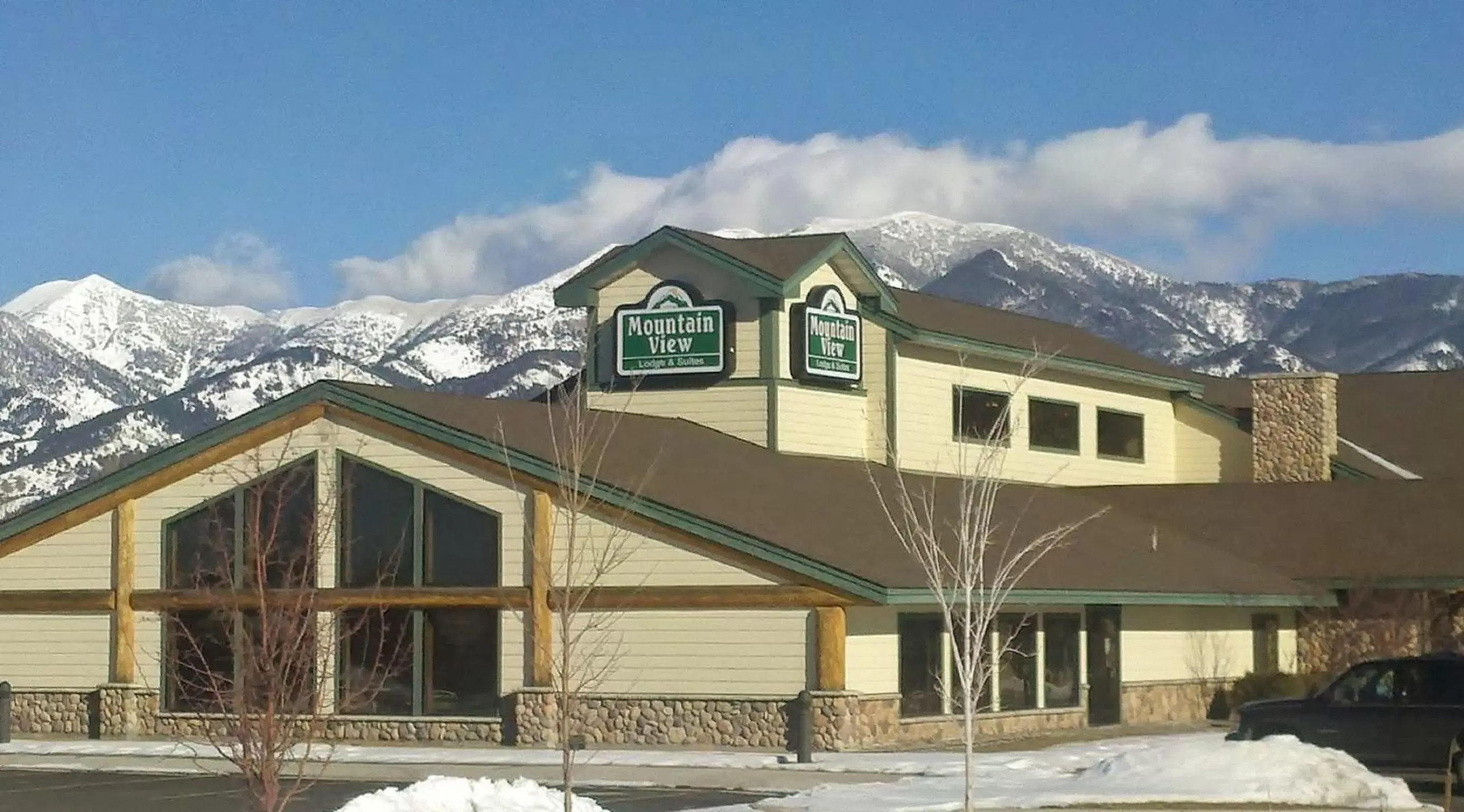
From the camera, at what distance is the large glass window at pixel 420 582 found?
37.9 m

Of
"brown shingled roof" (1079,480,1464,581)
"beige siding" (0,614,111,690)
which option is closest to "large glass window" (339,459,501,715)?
"beige siding" (0,614,111,690)

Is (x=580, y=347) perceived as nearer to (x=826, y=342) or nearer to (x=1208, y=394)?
(x=826, y=342)

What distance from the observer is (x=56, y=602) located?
4019 cm

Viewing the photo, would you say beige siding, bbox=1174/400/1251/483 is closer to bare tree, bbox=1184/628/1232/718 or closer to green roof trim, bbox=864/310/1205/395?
green roof trim, bbox=864/310/1205/395

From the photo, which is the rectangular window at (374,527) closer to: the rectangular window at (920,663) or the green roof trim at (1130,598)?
the rectangular window at (920,663)

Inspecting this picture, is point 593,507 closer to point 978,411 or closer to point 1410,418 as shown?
point 978,411

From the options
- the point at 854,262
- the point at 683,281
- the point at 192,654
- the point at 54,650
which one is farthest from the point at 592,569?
the point at 854,262

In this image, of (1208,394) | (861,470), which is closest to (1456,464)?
(1208,394)

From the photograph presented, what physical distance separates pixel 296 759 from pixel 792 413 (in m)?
14.2

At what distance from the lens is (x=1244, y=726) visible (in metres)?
31.6

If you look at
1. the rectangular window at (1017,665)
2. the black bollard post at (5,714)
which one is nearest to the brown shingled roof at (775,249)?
the rectangular window at (1017,665)

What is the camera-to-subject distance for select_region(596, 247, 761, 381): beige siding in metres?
43.9

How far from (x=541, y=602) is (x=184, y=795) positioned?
818 cm

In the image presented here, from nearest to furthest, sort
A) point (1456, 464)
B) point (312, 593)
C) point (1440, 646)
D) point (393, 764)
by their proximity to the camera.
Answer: point (312, 593), point (393, 764), point (1440, 646), point (1456, 464)
